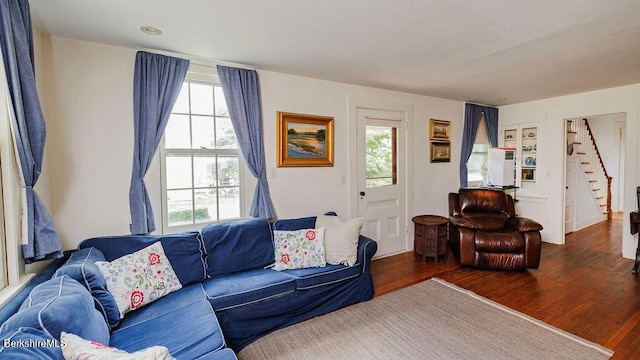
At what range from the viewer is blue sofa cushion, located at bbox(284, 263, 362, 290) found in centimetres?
240

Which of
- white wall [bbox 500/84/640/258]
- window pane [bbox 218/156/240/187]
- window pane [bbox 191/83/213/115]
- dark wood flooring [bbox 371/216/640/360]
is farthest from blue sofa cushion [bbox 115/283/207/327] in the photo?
white wall [bbox 500/84/640/258]

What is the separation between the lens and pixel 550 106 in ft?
14.8

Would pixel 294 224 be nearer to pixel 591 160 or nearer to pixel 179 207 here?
pixel 179 207

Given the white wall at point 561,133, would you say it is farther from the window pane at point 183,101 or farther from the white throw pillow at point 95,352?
the white throw pillow at point 95,352

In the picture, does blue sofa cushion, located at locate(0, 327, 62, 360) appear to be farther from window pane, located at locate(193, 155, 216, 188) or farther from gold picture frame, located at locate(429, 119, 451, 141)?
gold picture frame, located at locate(429, 119, 451, 141)

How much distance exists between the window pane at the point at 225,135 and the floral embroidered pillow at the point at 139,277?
111 centimetres

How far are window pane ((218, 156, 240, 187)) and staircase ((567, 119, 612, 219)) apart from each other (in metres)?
5.56

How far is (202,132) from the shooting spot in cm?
281

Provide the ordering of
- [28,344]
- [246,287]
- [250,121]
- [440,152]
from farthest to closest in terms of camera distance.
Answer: [440,152]
[250,121]
[246,287]
[28,344]

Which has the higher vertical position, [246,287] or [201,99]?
[201,99]

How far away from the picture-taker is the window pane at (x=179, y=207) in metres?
2.67

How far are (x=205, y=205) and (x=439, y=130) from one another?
11.7 ft

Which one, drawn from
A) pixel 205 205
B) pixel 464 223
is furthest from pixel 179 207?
pixel 464 223

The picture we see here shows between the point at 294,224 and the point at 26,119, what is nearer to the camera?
the point at 26,119
